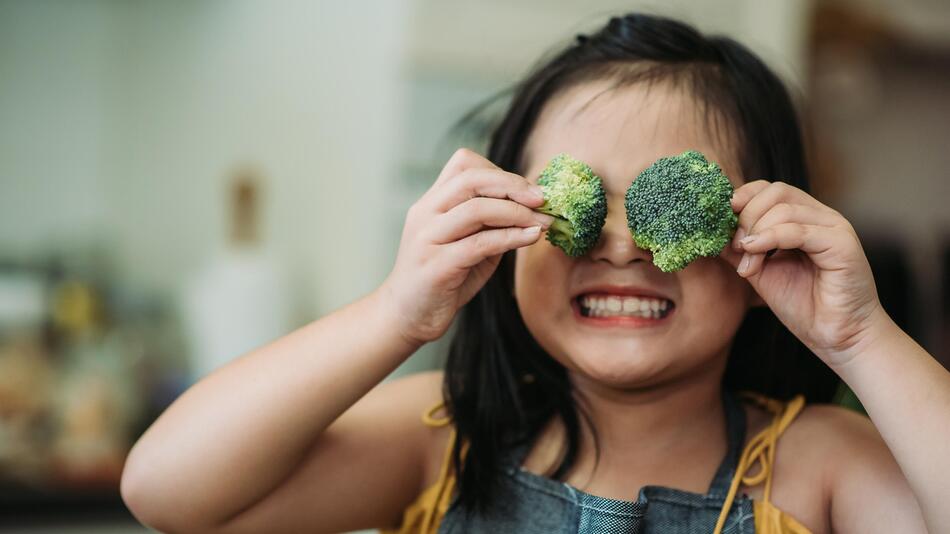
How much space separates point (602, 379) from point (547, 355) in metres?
0.23

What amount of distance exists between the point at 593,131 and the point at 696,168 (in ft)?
0.55

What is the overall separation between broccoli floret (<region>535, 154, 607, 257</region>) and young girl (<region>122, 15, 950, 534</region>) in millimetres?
18

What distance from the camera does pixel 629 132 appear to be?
954 mm

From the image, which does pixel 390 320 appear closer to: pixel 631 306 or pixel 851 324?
pixel 631 306

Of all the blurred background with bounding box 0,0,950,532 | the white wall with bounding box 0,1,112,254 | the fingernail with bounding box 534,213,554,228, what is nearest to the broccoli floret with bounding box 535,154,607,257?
the fingernail with bounding box 534,213,554,228

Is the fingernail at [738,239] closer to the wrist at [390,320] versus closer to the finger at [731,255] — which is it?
the finger at [731,255]

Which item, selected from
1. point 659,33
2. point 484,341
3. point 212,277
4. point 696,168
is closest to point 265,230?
point 212,277

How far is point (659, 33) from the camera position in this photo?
3.52 ft

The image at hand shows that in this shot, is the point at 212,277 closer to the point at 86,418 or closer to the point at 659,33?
the point at 86,418

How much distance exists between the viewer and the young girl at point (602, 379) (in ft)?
2.81

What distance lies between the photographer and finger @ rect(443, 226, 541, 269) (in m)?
0.85

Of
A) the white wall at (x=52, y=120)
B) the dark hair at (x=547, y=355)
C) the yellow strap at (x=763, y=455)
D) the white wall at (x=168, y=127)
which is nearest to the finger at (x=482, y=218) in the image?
the dark hair at (x=547, y=355)

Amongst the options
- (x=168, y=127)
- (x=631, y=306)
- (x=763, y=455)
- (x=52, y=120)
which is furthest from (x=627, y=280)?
(x=52, y=120)

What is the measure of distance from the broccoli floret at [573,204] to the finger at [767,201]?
0.13 meters
